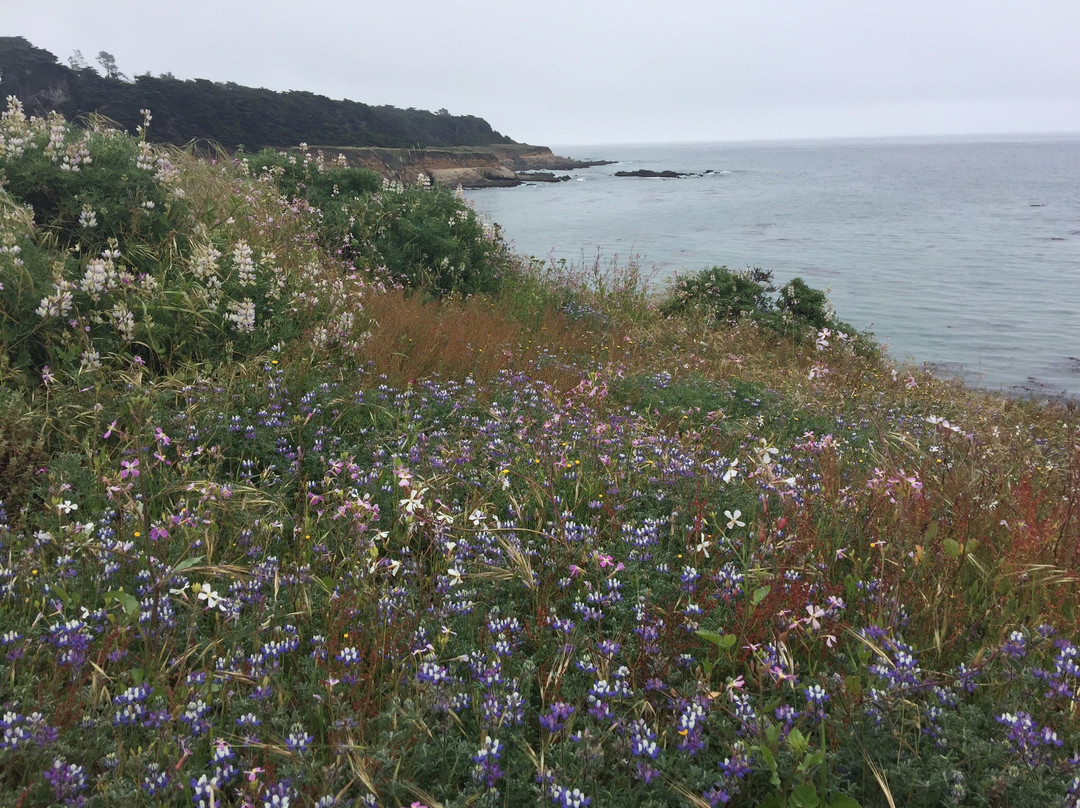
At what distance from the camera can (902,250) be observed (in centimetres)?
2758

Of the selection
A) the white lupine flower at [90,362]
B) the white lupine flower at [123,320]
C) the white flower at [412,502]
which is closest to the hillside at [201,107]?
the white lupine flower at [123,320]

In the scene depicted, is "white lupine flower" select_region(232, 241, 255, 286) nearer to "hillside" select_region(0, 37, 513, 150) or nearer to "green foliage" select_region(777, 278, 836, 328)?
"green foliage" select_region(777, 278, 836, 328)

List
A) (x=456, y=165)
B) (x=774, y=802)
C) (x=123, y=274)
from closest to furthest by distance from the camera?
1. (x=774, y=802)
2. (x=123, y=274)
3. (x=456, y=165)

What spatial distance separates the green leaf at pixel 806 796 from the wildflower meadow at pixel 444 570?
0.04 metres

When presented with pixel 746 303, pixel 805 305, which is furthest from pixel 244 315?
pixel 805 305

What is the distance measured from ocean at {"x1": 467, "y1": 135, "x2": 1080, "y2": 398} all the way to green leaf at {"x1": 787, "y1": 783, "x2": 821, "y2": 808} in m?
11.7

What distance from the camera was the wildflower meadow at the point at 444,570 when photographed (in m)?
1.90

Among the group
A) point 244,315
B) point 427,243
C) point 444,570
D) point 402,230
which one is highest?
point 402,230

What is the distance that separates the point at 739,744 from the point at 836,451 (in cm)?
291

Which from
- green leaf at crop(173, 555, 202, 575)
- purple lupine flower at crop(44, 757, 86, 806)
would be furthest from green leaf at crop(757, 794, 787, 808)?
green leaf at crop(173, 555, 202, 575)

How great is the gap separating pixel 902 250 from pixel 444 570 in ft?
98.8

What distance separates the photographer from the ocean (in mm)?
14203

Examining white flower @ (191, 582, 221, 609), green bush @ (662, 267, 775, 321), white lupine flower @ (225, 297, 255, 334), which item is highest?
white lupine flower @ (225, 297, 255, 334)

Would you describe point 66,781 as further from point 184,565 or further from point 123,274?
point 123,274
